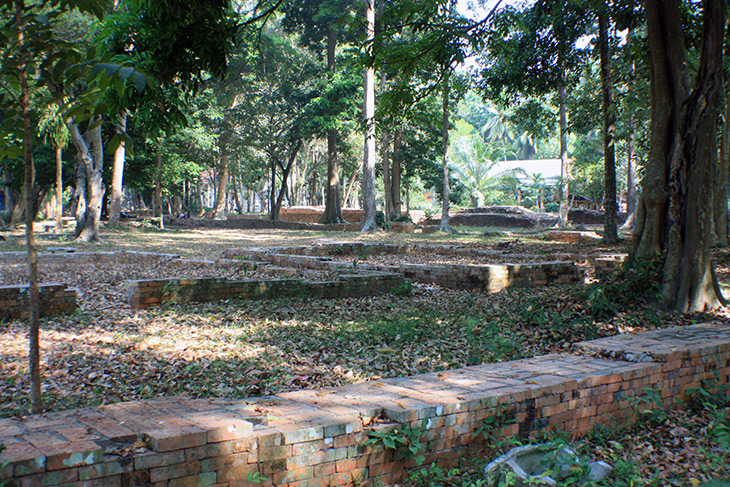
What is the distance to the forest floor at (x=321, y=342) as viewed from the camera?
388 cm

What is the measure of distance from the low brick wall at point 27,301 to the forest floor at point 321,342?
185 millimetres

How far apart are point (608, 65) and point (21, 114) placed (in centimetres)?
1398

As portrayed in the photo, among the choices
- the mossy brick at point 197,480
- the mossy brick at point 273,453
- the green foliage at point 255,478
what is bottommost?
the green foliage at point 255,478

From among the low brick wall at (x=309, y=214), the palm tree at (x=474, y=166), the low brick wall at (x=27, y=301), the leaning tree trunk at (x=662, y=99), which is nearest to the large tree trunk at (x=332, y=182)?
the low brick wall at (x=309, y=214)

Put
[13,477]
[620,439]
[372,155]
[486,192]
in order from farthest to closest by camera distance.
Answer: [486,192]
[372,155]
[620,439]
[13,477]

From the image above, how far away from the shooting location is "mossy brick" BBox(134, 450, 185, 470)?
2318mm

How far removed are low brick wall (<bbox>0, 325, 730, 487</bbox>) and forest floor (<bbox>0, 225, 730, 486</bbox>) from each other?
0.28 meters

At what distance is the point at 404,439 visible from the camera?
112 inches

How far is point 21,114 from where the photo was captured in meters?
3.09

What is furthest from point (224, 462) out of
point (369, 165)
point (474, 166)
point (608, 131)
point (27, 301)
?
point (474, 166)

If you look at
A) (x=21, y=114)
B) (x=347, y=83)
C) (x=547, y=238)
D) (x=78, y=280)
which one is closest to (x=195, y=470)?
(x=21, y=114)

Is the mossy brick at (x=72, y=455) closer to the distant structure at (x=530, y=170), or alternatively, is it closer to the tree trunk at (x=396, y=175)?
the tree trunk at (x=396, y=175)

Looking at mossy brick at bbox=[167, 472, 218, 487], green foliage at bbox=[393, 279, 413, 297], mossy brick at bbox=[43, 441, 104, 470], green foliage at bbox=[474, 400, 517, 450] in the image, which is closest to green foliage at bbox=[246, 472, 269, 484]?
mossy brick at bbox=[167, 472, 218, 487]

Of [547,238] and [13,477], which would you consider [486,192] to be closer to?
[547,238]
